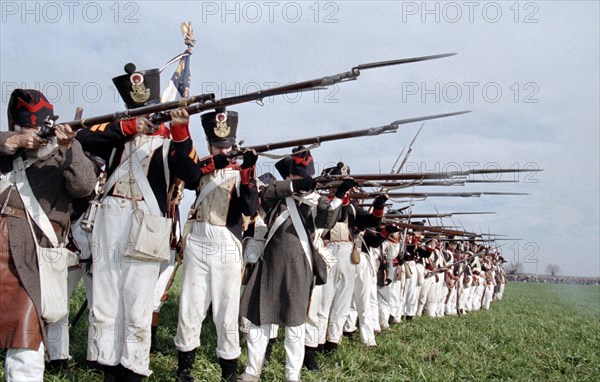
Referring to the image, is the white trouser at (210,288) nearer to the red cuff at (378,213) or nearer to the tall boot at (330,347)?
the red cuff at (378,213)

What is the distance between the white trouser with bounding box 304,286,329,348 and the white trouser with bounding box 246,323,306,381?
830 millimetres

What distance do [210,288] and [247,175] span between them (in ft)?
3.88

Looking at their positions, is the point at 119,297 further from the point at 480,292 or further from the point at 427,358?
the point at 480,292

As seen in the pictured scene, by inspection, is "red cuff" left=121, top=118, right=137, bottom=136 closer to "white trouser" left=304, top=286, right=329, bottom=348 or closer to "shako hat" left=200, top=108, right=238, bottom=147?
"shako hat" left=200, top=108, right=238, bottom=147

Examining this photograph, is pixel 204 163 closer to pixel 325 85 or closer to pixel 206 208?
pixel 206 208

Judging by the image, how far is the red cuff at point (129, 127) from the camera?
15.6ft

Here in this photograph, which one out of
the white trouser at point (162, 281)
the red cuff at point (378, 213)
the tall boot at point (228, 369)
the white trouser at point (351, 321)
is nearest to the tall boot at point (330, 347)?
the white trouser at point (351, 321)

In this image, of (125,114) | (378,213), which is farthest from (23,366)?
(378,213)

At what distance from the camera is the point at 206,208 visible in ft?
19.3

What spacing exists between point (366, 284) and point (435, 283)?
8.39 metres

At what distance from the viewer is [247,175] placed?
19.2ft

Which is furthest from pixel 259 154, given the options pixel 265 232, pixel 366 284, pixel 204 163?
pixel 366 284

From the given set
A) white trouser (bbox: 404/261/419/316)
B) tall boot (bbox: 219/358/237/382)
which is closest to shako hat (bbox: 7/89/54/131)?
tall boot (bbox: 219/358/237/382)

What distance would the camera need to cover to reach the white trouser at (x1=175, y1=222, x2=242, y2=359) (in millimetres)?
5609
